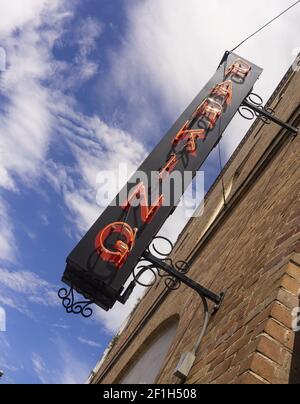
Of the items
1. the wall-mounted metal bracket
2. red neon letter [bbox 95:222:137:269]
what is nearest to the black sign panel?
red neon letter [bbox 95:222:137:269]

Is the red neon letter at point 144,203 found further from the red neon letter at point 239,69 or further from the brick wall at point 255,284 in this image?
the red neon letter at point 239,69

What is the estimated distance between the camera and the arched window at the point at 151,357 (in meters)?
5.38

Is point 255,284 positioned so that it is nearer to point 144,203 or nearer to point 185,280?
point 185,280

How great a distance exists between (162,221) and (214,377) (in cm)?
170

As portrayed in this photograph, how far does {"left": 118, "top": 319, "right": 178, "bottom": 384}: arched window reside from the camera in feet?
17.6

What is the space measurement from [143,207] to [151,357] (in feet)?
10.1

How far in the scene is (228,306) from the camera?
314cm

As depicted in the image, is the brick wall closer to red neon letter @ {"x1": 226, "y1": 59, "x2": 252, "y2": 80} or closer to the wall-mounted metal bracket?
the wall-mounted metal bracket

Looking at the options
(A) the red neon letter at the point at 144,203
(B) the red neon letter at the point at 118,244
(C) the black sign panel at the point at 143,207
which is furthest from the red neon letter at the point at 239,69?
(B) the red neon letter at the point at 118,244

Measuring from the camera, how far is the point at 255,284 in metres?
2.75

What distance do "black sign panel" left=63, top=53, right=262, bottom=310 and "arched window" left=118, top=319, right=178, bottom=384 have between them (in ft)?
6.79

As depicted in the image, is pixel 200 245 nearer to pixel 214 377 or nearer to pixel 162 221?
pixel 162 221

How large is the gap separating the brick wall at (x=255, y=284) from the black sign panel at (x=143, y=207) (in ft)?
2.50
